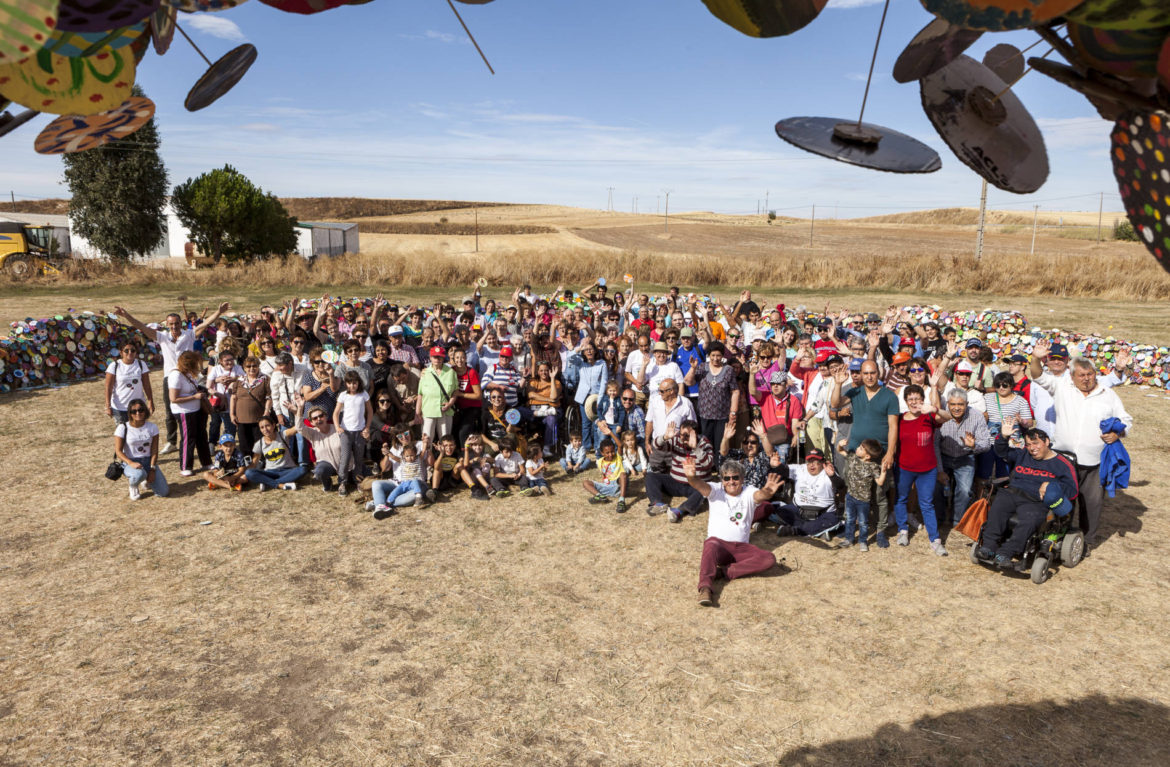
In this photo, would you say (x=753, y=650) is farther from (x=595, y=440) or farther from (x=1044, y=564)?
(x=595, y=440)

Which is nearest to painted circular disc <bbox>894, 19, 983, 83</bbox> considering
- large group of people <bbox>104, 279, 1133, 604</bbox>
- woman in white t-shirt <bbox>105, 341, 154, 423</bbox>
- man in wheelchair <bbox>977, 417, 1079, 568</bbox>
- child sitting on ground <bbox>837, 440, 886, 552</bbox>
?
large group of people <bbox>104, 279, 1133, 604</bbox>

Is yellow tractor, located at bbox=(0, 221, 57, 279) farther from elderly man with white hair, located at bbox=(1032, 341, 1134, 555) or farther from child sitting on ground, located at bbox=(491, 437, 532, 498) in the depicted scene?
elderly man with white hair, located at bbox=(1032, 341, 1134, 555)

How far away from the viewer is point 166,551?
679 cm

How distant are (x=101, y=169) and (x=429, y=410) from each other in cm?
3831

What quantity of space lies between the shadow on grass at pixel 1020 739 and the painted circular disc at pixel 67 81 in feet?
14.2

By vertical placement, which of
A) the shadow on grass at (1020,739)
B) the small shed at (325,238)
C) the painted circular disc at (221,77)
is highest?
the small shed at (325,238)

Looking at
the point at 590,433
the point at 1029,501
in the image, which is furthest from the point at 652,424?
the point at 1029,501

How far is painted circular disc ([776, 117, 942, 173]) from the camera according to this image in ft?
5.68

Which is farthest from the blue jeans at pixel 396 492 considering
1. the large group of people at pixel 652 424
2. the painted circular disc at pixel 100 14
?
the painted circular disc at pixel 100 14

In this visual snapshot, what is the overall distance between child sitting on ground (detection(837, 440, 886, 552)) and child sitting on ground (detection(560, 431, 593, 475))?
3.41m

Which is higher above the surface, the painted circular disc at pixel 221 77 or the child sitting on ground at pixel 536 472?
the painted circular disc at pixel 221 77

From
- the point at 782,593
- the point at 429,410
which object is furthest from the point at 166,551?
the point at 782,593

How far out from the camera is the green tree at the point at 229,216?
40906 mm

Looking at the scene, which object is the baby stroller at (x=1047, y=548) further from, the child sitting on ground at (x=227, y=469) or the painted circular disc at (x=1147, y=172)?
the child sitting on ground at (x=227, y=469)
